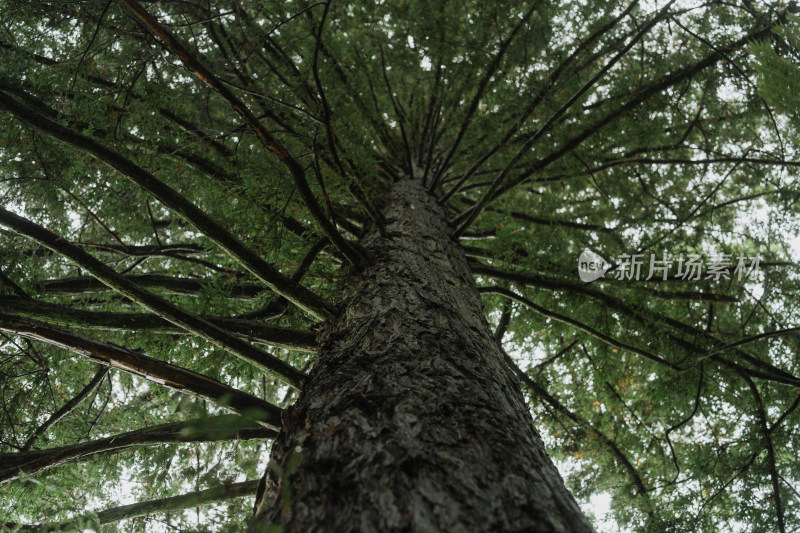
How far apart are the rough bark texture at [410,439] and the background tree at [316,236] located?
58 millimetres

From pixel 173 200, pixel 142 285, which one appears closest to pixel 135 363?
pixel 173 200

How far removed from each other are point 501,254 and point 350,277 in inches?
62.5

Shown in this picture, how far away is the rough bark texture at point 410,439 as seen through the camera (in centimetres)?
83

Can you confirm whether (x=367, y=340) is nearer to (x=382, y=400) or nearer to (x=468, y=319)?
(x=382, y=400)

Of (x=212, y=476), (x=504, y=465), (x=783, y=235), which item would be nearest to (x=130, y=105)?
(x=212, y=476)

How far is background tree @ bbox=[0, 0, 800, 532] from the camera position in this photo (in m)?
1.72

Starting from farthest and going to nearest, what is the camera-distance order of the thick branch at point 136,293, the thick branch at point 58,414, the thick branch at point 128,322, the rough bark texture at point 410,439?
the thick branch at point 58,414 → the thick branch at point 128,322 → the thick branch at point 136,293 → the rough bark texture at point 410,439

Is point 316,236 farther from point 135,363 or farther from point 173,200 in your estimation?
point 135,363

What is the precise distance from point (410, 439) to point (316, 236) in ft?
→ 6.29

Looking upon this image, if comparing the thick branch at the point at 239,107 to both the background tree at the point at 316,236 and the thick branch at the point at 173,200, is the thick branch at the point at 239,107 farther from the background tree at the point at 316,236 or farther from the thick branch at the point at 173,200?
the thick branch at the point at 173,200

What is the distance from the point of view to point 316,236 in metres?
2.74

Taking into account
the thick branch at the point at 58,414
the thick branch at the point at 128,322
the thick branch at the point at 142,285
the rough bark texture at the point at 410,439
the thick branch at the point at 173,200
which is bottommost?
the rough bark texture at the point at 410,439

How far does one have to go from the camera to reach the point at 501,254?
341 centimetres

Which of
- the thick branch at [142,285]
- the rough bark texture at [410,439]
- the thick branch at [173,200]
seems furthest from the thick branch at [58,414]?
the rough bark texture at [410,439]
